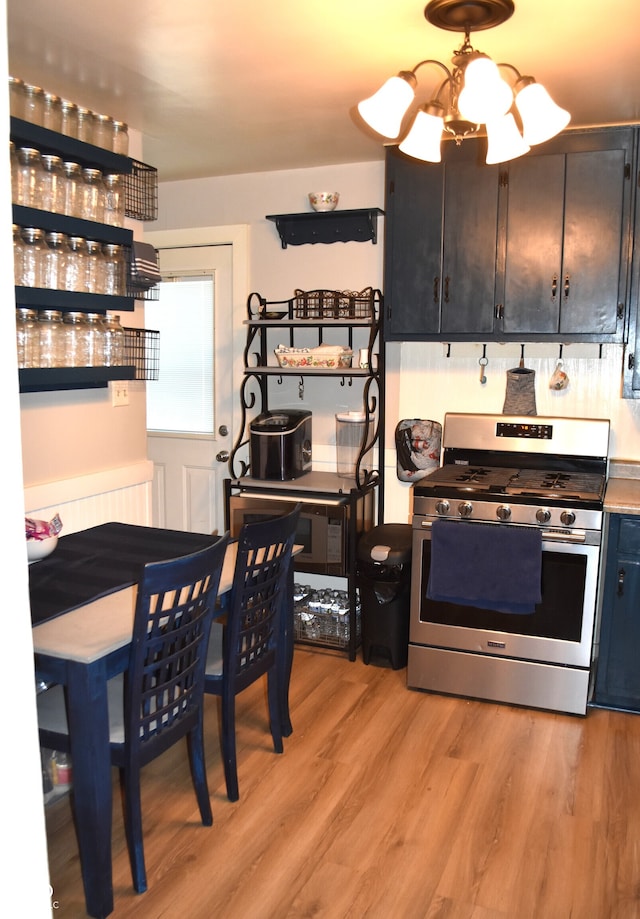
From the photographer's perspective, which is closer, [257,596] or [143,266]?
[257,596]

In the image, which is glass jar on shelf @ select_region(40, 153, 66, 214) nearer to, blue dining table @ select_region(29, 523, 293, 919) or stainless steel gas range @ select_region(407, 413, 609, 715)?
blue dining table @ select_region(29, 523, 293, 919)

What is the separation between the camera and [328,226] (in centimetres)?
384

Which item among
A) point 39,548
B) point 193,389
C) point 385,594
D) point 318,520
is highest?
point 193,389

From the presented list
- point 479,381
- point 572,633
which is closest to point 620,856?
point 572,633

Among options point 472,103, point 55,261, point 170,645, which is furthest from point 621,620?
point 55,261

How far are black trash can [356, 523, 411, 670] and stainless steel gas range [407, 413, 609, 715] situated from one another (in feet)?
0.59

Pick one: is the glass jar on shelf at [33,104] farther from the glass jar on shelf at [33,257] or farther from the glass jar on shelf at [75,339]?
the glass jar on shelf at [75,339]

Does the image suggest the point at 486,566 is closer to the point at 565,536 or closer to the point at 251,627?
the point at 565,536

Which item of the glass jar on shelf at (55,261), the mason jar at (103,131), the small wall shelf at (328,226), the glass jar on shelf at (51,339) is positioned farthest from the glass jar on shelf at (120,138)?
the small wall shelf at (328,226)

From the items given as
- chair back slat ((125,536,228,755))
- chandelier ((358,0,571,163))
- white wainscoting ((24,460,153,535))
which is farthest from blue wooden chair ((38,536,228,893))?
chandelier ((358,0,571,163))

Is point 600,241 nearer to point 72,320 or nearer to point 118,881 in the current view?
point 72,320

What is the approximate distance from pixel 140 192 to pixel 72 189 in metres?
0.63

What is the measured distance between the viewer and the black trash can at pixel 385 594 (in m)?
3.39

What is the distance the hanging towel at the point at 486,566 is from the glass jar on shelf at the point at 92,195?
177 centimetres
